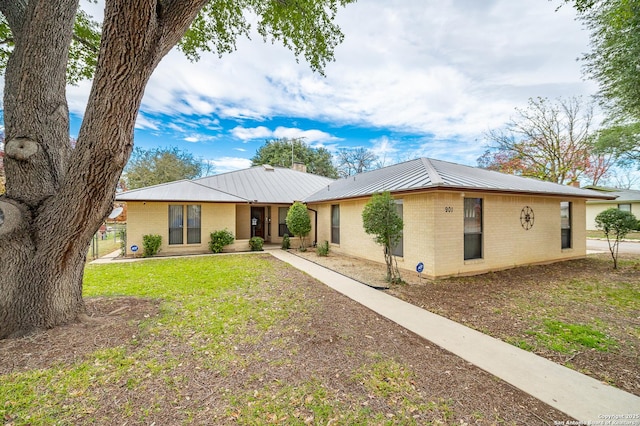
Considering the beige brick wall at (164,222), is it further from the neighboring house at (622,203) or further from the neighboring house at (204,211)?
the neighboring house at (622,203)

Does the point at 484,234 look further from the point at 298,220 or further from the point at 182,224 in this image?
the point at 182,224

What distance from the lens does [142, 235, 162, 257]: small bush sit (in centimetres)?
1140

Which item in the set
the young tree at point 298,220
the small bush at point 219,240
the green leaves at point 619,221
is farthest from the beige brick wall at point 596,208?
the small bush at point 219,240

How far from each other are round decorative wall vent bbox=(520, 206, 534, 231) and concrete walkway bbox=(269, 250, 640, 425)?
672 centimetres

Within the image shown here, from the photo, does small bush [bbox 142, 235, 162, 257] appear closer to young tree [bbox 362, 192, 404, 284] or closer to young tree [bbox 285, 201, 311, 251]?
young tree [bbox 285, 201, 311, 251]

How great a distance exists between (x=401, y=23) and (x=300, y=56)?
367cm

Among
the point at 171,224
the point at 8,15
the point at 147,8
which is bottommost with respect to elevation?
the point at 171,224

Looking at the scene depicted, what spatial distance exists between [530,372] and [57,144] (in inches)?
289

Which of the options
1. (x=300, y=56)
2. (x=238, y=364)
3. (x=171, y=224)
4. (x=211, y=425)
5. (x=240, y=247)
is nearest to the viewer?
(x=211, y=425)

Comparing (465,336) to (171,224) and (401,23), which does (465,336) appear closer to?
(401,23)

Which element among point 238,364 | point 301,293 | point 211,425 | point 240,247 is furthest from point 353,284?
point 240,247

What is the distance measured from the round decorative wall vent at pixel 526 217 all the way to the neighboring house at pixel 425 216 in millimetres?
37

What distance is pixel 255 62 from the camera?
978 centimetres

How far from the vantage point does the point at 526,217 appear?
360 inches
